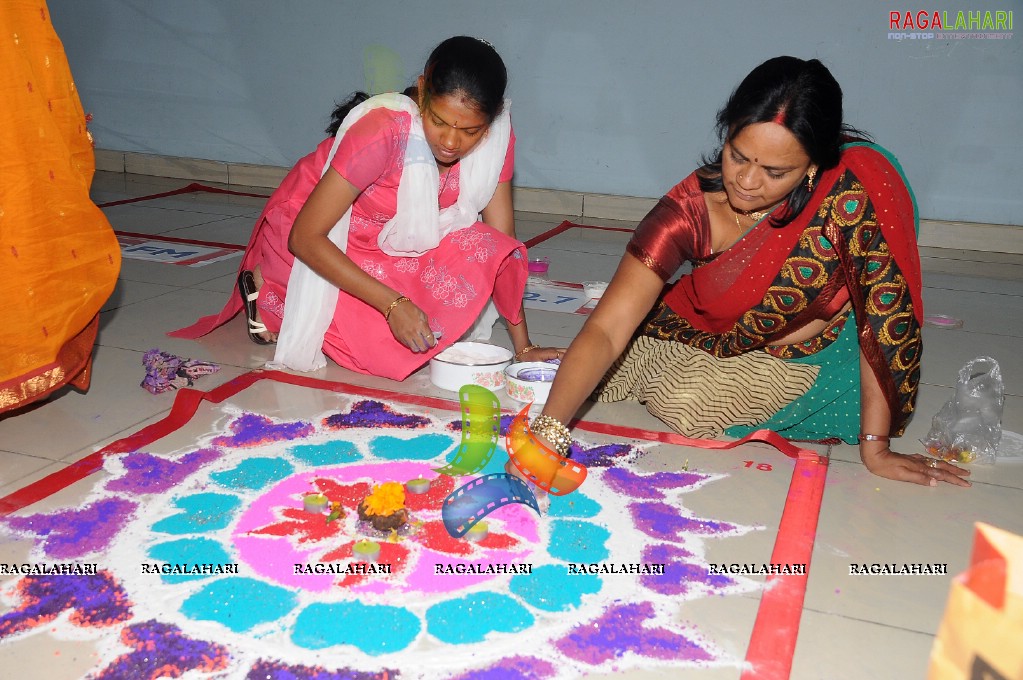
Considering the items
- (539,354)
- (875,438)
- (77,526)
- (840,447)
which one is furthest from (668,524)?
(77,526)

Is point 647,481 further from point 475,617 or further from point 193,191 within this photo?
point 193,191

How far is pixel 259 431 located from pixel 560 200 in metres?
3.52

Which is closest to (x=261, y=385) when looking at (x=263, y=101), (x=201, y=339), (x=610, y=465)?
(x=201, y=339)

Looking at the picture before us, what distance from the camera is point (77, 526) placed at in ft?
5.62

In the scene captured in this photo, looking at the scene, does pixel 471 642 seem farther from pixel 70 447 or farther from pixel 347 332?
pixel 347 332

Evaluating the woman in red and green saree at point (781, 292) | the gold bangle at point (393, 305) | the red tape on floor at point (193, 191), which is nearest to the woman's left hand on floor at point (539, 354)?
the woman in red and green saree at point (781, 292)

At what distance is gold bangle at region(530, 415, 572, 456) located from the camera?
1.65 meters

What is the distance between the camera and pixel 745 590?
159 centimetres

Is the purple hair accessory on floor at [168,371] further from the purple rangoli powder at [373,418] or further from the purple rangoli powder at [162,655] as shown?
the purple rangoli powder at [162,655]

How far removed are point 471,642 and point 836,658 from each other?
546 millimetres

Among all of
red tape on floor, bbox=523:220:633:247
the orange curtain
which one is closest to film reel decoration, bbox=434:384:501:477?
the orange curtain

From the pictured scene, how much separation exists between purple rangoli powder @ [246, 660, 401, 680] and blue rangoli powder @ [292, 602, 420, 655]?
0.05 metres

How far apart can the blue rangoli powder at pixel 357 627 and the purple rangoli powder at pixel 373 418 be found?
781mm

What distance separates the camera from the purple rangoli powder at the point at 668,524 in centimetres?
177
